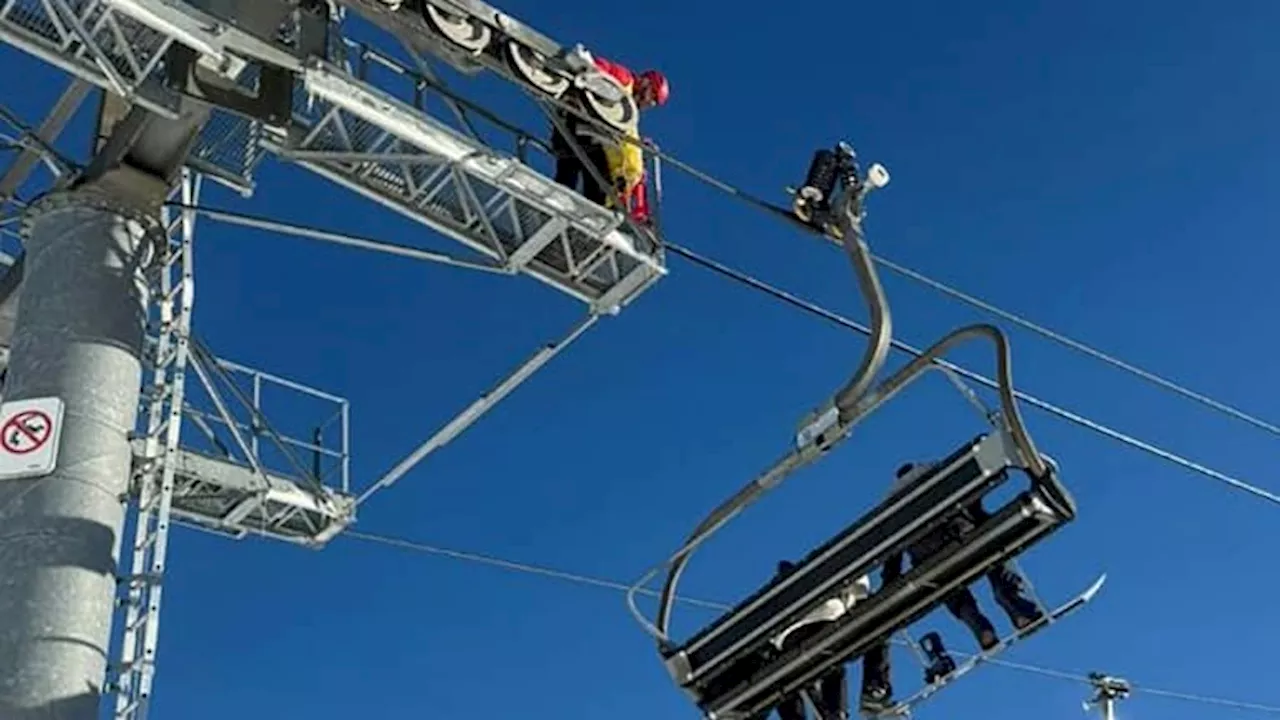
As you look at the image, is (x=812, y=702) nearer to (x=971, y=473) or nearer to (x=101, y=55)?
(x=971, y=473)

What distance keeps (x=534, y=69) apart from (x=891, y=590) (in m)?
4.21

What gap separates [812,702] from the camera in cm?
998

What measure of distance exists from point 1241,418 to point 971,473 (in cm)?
531

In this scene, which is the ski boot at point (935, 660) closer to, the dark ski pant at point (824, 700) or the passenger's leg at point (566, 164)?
the dark ski pant at point (824, 700)

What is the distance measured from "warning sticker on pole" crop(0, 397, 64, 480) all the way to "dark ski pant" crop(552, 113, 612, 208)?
3638mm

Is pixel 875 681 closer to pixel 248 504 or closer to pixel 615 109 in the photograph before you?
pixel 615 109

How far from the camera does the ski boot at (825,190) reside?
9.73m

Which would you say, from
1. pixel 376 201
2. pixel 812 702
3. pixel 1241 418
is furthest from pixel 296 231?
pixel 1241 418

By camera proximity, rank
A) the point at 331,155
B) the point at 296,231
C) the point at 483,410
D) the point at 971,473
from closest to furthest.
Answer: the point at 971,473, the point at 331,155, the point at 296,231, the point at 483,410

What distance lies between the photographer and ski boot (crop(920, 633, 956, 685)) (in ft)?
31.2

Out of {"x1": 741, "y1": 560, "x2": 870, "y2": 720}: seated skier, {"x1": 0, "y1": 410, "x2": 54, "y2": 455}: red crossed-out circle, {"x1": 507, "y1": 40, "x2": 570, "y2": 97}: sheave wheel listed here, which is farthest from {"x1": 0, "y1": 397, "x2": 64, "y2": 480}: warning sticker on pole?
{"x1": 741, "y1": 560, "x2": 870, "y2": 720}: seated skier

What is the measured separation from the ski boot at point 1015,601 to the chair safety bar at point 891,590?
0.15m

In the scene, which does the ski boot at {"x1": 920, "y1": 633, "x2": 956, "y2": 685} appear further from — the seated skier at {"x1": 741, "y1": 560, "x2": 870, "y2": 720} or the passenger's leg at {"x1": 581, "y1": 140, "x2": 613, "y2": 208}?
the passenger's leg at {"x1": 581, "y1": 140, "x2": 613, "y2": 208}

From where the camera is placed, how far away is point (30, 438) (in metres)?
10.0
